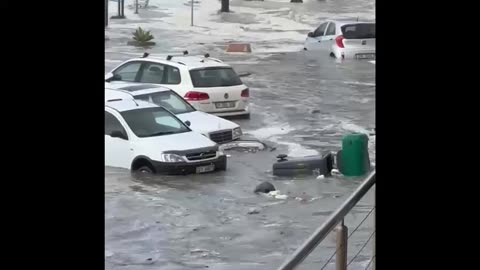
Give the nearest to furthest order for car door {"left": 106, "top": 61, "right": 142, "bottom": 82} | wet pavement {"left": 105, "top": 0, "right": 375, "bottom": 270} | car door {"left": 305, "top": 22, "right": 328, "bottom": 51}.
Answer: wet pavement {"left": 105, "top": 0, "right": 375, "bottom": 270} → car door {"left": 106, "top": 61, "right": 142, "bottom": 82} → car door {"left": 305, "top": 22, "right": 328, "bottom": 51}

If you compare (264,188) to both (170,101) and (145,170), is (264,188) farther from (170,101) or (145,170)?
(170,101)

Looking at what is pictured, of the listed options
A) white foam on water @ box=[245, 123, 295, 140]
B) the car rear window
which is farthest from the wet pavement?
the car rear window

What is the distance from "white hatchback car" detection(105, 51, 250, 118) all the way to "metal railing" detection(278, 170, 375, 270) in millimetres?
6384

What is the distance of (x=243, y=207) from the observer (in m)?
6.48

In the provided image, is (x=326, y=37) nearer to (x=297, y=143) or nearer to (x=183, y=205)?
(x=297, y=143)

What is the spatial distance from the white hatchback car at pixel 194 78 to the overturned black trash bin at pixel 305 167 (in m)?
1.12

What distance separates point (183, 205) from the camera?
6570 mm

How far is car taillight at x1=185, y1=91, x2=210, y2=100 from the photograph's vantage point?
8141mm

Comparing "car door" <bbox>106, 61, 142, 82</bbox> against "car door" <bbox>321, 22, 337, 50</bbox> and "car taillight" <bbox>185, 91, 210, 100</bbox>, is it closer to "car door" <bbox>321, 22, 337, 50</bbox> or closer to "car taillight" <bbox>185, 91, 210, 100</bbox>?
"car taillight" <bbox>185, 91, 210, 100</bbox>

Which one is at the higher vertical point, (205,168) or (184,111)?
(184,111)

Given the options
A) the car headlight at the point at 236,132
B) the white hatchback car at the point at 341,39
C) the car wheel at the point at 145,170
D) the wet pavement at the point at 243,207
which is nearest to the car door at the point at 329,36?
the white hatchback car at the point at 341,39

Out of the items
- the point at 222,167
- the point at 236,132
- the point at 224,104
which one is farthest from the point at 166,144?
the point at 224,104

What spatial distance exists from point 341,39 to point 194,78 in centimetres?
421
